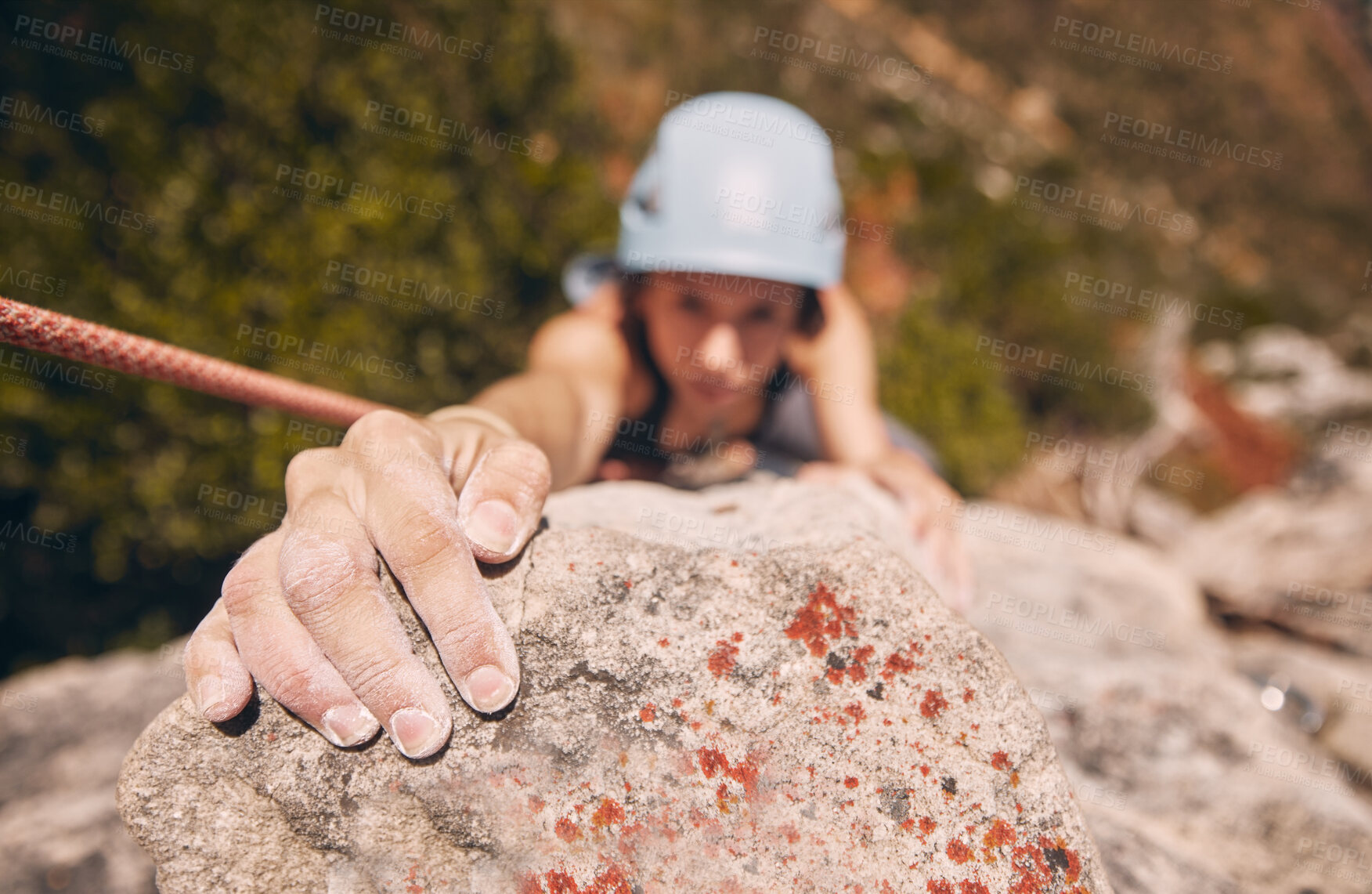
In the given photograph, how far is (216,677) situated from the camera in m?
1.06

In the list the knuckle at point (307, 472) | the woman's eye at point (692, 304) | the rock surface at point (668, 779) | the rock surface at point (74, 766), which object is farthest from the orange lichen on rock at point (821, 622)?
the rock surface at point (74, 766)

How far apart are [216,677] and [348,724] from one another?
0.22 m

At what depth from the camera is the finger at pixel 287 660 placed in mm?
1034

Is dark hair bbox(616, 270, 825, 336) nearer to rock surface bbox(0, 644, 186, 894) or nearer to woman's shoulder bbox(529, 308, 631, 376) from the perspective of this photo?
woman's shoulder bbox(529, 308, 631, 376)

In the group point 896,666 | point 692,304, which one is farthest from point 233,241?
point 896,666

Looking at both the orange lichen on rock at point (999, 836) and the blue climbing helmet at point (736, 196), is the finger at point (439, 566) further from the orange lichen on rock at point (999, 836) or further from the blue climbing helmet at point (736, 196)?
the blue climbing helmet at point (736, 196)

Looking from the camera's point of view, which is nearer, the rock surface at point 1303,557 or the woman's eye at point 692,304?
the woman's eye at point 692,304

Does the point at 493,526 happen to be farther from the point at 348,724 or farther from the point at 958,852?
the point at 958,852

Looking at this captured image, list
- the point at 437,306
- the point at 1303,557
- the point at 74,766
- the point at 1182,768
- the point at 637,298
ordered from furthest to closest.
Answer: the point at 1303,557, the point at 437,306, the point at 637,298, the point at 74,766, the point at 1182,768

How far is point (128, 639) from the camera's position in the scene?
3.46 meters

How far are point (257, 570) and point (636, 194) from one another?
209 centimetres

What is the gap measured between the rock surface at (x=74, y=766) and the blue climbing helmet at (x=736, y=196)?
2419mm

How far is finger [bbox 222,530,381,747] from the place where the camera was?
1034mm

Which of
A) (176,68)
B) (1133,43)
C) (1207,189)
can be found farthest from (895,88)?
(176,68)
